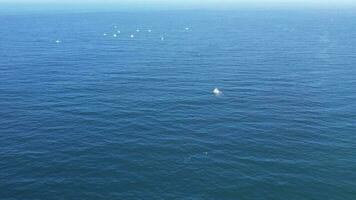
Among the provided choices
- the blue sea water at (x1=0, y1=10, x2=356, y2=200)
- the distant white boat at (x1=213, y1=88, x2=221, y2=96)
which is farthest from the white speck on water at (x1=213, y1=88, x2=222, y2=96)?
the blue sea water at (x1=0, y1=10, x2=356, y2=200)

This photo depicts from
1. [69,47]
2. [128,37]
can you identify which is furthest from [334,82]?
[128,37]

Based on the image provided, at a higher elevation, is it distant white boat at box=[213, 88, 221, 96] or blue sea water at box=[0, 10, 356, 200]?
distant white boat at box=[213, 88, 221, 96]

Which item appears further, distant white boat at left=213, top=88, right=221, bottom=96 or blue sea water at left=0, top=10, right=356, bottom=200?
distant white boat at left=213, top=88, right=221, bottom=96

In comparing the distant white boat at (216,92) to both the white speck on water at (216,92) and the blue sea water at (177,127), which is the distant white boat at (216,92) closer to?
the white speck on water at (216,92)

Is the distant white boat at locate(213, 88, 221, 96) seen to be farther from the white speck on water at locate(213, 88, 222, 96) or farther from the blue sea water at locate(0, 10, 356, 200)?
the blue sea water at locate(0, 10, 356, 200)

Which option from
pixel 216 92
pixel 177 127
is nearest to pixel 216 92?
pixel 216 92

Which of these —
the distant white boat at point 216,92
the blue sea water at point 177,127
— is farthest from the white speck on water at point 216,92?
the blue sea water at point 177,127

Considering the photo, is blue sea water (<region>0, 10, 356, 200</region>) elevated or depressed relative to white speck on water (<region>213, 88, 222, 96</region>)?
depressed

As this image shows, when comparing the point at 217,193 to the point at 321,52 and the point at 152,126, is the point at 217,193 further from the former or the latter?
the point at 321,52

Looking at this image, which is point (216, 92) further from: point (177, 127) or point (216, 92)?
point (177, 127)
